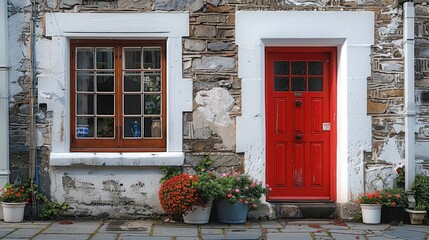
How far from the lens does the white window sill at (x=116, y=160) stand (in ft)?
26.1

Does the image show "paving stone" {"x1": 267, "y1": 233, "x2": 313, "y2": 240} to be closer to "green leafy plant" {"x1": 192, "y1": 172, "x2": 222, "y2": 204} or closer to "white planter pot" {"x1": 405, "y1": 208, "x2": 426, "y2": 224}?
"green leafy plant" {"x1": 192, "y1": 172, "x2": 222, "y2": 204}

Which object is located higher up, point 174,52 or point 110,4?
point 110,4

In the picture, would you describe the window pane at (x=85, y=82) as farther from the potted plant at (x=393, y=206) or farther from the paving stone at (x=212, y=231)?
the potted plant at (x=393, y=206)

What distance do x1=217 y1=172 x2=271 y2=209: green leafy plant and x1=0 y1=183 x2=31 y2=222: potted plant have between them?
102 inches

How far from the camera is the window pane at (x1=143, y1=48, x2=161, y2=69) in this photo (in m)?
8.25

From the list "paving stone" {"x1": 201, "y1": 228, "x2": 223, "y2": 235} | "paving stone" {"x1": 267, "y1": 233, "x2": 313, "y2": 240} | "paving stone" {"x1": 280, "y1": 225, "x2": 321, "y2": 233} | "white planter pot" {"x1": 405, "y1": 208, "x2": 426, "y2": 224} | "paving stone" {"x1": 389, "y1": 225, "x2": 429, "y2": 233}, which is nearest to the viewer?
"paving stone" {"x1": 267, "y1": 233, "x2": 313, "y2": 240}

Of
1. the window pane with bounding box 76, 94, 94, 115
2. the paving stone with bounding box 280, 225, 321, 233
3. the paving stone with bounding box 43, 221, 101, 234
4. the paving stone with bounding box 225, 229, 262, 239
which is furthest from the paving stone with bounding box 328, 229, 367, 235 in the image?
the window pane with bounding box 76, 94, 94, 115

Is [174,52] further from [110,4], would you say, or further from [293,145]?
[293,145]

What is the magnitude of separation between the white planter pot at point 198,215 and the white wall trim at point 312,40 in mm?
832

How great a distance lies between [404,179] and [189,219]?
2.93 meters

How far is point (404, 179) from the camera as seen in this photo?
8031mm

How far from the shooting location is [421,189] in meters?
7.82

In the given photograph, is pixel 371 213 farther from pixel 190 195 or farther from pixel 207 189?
pixel 190 195

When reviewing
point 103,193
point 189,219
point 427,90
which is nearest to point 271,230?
point 189,219
